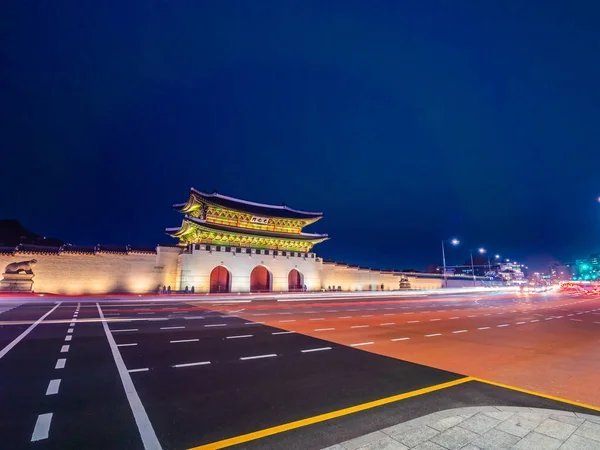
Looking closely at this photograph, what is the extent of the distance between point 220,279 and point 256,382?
34983 mm

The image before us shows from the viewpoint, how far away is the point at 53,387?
5121mm

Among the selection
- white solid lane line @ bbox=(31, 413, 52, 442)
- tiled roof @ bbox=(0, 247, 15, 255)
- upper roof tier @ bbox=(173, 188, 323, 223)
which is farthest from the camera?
upper roof tier @ bbox=(173, 188, 323, 223)

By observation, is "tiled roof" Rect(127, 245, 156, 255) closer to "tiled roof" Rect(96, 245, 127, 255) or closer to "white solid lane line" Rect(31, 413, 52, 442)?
"tiled roof" Rect(96, 245, 127, 255)

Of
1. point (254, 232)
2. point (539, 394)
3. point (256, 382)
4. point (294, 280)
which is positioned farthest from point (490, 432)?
point (294, 280)

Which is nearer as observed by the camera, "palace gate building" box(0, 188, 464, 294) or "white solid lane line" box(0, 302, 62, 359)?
"white solid lane line" box(0, 302, 62, 359)

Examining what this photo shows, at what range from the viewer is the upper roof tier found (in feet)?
121

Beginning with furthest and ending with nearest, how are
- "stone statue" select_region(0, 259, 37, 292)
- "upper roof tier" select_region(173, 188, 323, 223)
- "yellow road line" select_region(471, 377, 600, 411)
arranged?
"upper roof tier" select_region(173, 188, 323, 223) < "stone statue" select_region(0, 259, 37, 292) < "yellow road line" select_region(471, 377, 600, 411)

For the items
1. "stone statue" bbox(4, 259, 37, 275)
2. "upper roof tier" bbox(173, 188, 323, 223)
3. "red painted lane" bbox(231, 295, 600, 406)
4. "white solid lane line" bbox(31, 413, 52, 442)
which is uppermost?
"upper roof tier" bbox(173, 188, 323, 223)

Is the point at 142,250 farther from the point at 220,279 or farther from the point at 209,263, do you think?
the point at 220,279

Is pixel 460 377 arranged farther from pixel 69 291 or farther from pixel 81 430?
pixel 69 291

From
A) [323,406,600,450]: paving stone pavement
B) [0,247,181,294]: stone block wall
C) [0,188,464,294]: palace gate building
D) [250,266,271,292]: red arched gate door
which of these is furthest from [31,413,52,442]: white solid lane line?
[250,266,271,292]: red arched gate door

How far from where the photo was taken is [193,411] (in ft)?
13.5

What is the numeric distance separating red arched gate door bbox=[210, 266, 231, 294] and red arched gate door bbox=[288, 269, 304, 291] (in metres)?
9.24

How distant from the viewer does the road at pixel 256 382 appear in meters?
3.58
